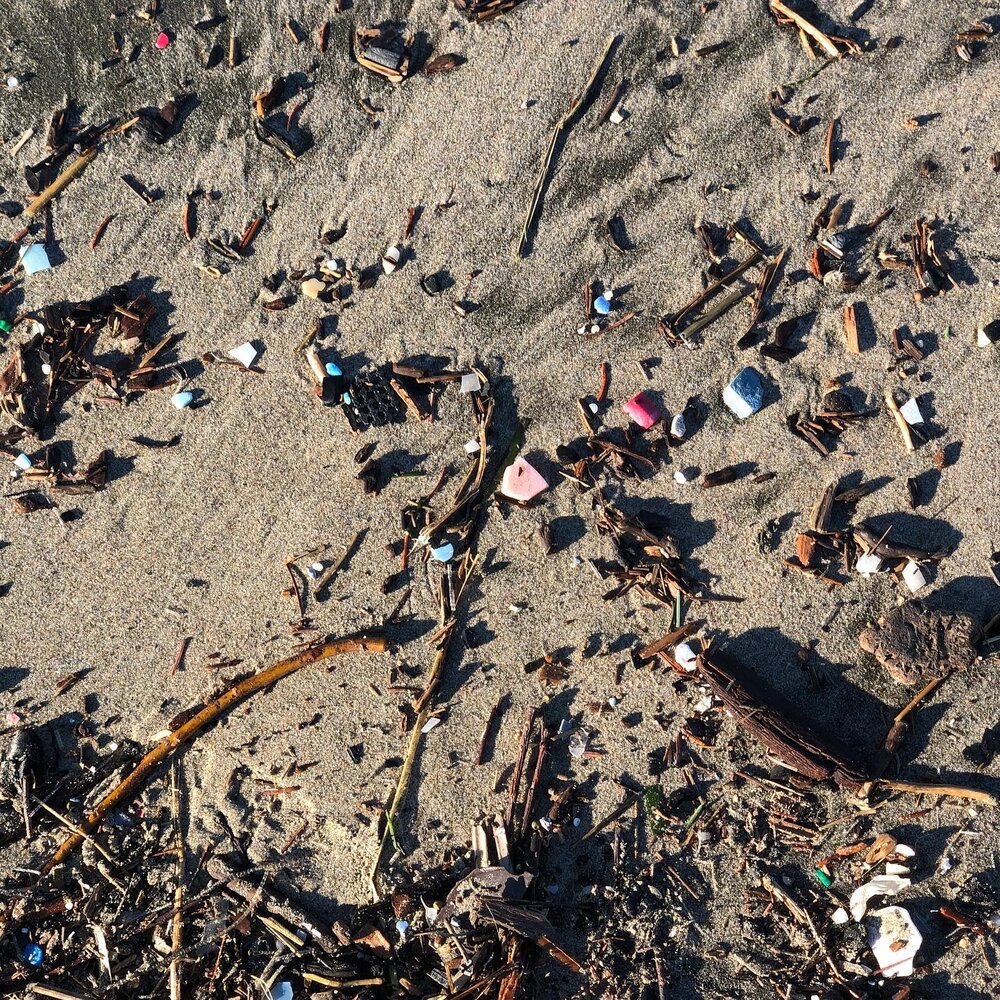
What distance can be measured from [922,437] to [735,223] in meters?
1.41

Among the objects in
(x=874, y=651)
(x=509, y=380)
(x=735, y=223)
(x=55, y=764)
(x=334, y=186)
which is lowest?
(x=874, y=651)

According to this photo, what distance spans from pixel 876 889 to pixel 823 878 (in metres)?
0.25

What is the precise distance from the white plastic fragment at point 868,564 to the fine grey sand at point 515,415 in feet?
0.35

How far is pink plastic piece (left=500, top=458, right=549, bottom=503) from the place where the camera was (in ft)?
14.2

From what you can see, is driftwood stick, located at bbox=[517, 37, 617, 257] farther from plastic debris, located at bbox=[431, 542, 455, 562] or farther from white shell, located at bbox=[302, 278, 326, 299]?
plastic debris, located at bbox=[431, 542, 455, 562]

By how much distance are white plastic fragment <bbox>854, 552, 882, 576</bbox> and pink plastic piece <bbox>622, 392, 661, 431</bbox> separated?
124cm

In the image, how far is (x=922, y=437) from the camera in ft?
14.3

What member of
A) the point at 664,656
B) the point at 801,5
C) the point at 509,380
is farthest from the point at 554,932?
the point at 801,5

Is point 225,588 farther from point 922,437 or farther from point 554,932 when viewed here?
point 922,437

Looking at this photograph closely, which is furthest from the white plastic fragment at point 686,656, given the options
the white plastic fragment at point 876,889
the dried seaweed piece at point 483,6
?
the dried seaweed piece at point 483,6

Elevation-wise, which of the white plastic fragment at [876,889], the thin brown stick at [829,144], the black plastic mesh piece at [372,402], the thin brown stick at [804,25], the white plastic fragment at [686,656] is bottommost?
the white plastic fragment at [876,889]

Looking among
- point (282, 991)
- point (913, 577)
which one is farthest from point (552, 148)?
point (282, 991)

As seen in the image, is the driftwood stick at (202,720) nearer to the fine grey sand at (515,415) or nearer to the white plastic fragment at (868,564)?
the fine grey sand at (515,415)

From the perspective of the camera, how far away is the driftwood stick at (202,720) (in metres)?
4.35
